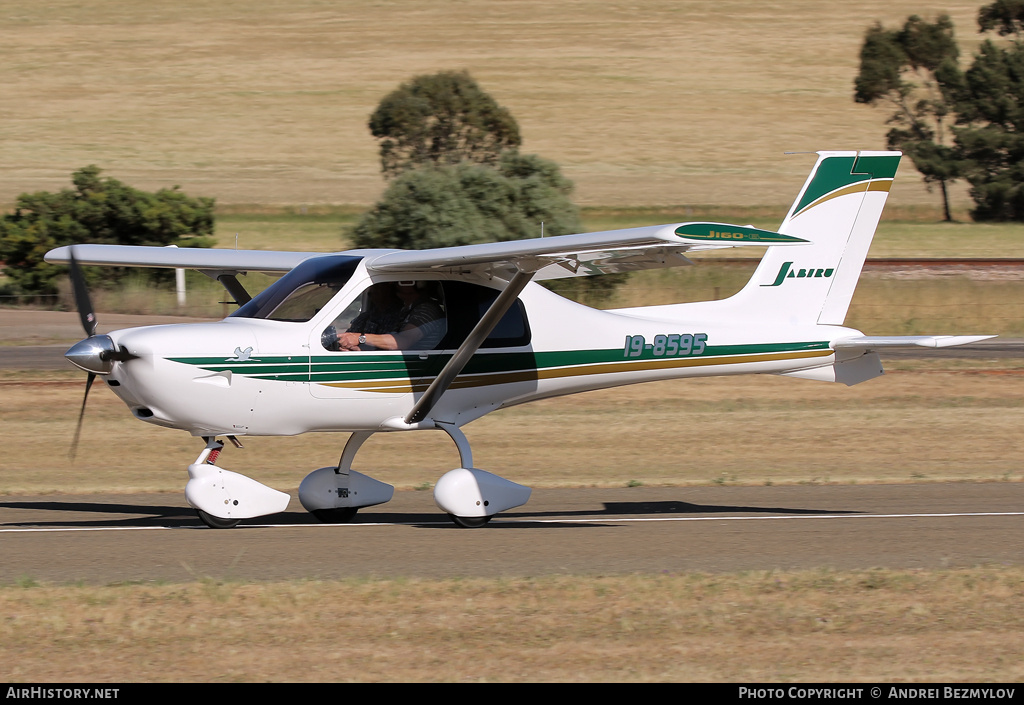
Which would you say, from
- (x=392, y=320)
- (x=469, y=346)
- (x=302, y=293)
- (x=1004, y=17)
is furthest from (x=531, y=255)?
(x=1004, y=17)

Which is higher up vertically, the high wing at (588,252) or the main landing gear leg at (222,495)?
the high wing at (588,252)

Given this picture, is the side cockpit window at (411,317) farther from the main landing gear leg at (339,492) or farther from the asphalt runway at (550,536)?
the asphalt runway at (550,536)

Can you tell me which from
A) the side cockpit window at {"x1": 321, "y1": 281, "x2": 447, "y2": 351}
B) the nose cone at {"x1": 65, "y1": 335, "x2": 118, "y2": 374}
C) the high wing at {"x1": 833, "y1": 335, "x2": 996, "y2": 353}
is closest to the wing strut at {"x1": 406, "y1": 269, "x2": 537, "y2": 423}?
the side cockpit window at {"x1": 321, "y1": 281, "x2": 447, "y2": 351}

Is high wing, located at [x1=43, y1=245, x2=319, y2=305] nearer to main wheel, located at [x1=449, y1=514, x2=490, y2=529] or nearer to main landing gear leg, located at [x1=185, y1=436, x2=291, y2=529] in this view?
main landing gear leg, located at [x1=185, y1=436, x2=291, y2=529]

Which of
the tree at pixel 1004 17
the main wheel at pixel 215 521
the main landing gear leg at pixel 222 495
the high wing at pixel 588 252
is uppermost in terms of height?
the tree at pixel 1004 17

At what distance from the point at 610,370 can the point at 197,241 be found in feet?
87.3

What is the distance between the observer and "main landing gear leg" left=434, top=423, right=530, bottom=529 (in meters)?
9.77

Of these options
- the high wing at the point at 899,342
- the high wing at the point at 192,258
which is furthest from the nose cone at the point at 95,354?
the high wing at the point at 899,342

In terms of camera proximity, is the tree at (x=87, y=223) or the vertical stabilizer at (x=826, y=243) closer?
the vertical stabilizer at (x=826, y=243)

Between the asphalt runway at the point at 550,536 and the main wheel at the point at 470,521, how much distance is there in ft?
0.28

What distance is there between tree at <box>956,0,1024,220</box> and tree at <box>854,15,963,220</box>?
1.36 m

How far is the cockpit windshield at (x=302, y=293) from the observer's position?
377 inches

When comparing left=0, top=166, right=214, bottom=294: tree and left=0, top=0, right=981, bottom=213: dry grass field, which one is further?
left=0, top=0, right=981, bottom=213: dry grass field
